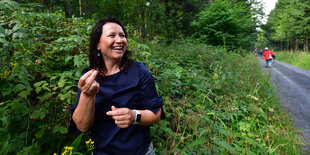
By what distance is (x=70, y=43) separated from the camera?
7.75 feet

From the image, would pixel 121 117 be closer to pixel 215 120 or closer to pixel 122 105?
pixel 122 105

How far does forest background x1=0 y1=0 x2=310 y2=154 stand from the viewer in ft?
4.61

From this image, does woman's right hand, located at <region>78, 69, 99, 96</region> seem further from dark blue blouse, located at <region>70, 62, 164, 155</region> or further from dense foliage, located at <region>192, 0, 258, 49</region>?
dense foliage, located at <region>192, 0, 258, 49</region>

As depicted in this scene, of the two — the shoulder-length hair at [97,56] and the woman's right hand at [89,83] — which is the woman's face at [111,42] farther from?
the woman's right hand at [89,83]

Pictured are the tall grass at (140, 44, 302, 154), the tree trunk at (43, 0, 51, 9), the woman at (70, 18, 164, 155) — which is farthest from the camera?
the tree trunk at (43, 0, 51, 9)

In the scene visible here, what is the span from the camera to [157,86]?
8.53ft

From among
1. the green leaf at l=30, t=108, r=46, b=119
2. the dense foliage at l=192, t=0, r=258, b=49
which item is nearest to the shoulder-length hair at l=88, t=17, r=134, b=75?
the green leaf at l=30, t=108, r=46, b=119

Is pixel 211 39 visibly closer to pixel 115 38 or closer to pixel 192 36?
pixel 192 36

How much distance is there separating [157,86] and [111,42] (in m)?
1.39

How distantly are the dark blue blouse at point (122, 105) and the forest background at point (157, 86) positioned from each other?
0.81 feet

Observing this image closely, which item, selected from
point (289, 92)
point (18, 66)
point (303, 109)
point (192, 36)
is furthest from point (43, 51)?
point (192, 36)

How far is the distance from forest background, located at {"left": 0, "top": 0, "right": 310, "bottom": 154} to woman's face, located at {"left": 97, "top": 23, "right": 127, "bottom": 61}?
575mm

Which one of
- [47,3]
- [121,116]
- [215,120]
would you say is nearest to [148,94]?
[121,116]

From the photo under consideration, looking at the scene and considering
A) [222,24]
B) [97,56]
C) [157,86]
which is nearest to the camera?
[97,56]
